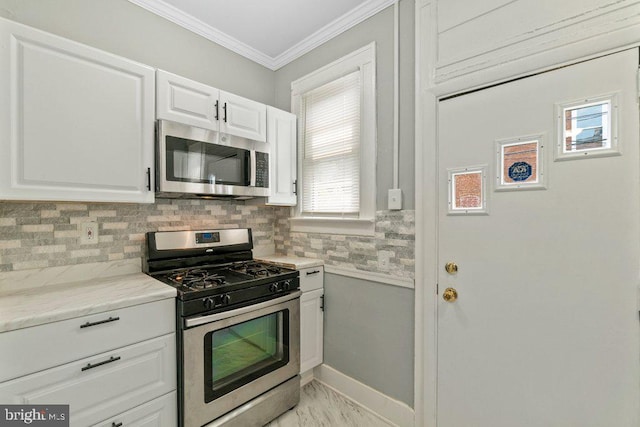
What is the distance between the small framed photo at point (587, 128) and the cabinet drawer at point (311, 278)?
165cm

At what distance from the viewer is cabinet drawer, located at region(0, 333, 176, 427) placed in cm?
112

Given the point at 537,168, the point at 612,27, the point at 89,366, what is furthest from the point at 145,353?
the point at 612,27

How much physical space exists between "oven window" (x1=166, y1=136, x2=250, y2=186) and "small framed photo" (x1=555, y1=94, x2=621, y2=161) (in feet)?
6.09

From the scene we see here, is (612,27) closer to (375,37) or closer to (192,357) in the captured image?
(375,37)

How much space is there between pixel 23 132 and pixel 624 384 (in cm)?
286

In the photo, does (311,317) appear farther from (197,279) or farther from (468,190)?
(468,190)

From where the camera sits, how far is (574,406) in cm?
125

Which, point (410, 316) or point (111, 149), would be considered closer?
point (111, 149)

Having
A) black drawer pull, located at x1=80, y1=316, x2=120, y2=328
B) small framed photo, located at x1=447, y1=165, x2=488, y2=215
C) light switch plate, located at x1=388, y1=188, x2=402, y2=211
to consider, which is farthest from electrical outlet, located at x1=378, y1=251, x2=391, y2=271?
black drawer pull, located at x1=80, y1=316, x2=120, y2=328

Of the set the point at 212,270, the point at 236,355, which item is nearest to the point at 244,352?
the point at 236,355

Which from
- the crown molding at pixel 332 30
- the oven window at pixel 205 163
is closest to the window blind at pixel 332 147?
the crown molding at pixel 332 30

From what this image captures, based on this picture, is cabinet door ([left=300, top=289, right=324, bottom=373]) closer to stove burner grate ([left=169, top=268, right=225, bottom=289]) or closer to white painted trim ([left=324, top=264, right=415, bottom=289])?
white painted trim ([left=324, top=264, right=415, bottom=289])

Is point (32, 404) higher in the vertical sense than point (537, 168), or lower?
lower

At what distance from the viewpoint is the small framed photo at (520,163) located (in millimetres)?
1337
